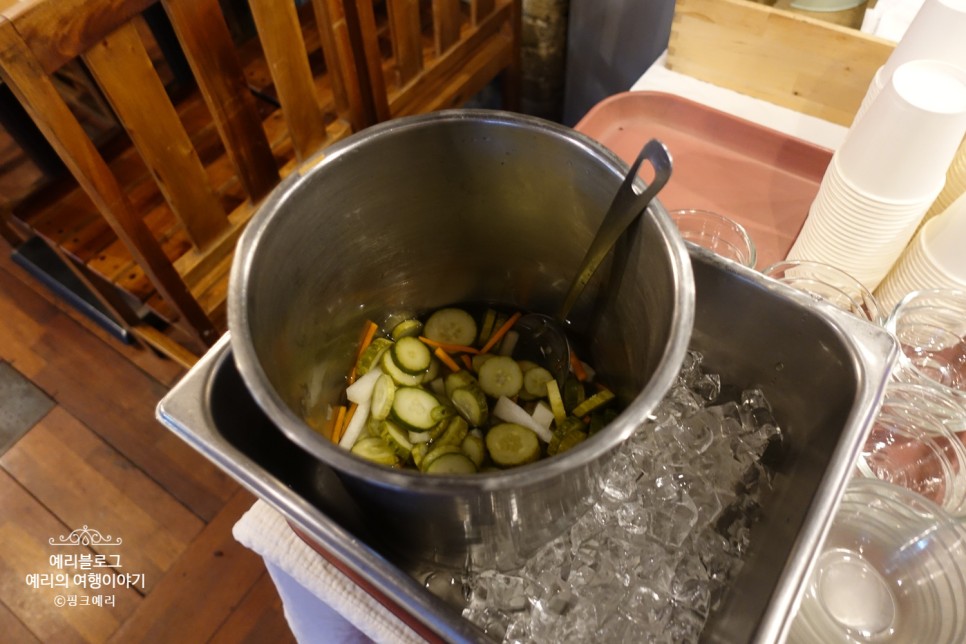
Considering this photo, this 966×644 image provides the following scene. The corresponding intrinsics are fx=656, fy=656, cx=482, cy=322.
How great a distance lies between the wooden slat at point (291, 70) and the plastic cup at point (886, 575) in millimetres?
1063

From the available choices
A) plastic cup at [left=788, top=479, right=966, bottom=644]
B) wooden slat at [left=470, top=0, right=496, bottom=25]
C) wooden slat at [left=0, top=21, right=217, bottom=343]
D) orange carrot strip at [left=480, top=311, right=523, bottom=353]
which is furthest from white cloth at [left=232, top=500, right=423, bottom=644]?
wooden slat at [left=470, top=0, right=496, bottom=25]

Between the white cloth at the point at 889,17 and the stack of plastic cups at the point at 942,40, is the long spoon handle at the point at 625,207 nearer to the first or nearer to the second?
the stack of plastic cups at the point at 942,40

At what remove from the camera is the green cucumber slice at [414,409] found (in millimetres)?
736

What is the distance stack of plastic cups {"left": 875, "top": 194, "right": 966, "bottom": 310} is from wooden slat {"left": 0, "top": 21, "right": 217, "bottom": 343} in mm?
1087

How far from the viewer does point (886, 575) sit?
64cm

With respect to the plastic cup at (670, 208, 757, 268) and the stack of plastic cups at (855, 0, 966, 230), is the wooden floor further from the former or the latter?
the stack of plastic cups at (855, 0, 966, 230)

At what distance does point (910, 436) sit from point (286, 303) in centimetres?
69

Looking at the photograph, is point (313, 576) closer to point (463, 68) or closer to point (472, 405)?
point (472, 405)

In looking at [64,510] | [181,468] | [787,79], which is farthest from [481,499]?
[64,510]

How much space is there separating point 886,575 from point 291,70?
1.15m

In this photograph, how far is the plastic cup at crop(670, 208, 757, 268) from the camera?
905 millimetres

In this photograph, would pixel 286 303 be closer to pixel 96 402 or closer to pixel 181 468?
pixel 181 468

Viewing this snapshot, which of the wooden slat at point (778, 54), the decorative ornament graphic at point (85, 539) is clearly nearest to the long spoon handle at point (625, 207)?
the wooden slat at point (778, 54)

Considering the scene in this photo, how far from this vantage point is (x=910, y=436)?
73 centimetres
